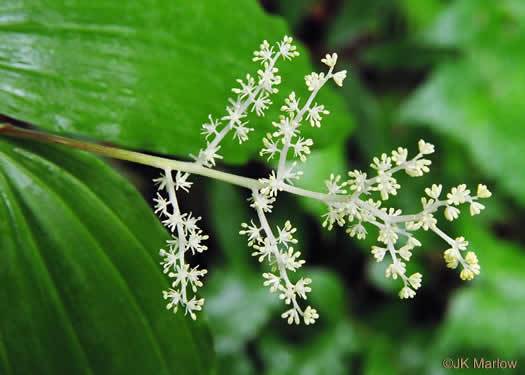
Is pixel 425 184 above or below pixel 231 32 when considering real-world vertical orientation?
above

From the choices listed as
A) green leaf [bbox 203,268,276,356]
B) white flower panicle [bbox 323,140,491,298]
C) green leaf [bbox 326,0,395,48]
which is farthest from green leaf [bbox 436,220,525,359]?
white flower panicle [bbox 323,140,491,298]

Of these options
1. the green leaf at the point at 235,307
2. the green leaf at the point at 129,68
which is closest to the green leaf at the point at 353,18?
the green leaf at the point at 235,307

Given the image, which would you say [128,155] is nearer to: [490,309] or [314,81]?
[314,81]

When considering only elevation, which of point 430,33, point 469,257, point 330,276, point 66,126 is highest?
point 430,33

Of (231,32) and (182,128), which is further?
(231,32)

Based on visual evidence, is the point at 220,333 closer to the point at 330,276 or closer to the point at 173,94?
the point at 330,276

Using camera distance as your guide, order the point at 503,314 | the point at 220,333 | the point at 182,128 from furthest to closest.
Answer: the point at 503,314 < the point at 220,333 < the point at 182,128

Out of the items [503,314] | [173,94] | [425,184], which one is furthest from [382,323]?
[173,94]

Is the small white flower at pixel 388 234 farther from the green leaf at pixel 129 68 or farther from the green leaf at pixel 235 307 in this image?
the green leaf at pixel 235 307

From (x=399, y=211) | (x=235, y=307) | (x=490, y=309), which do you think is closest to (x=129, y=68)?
(x=399, y=211)
